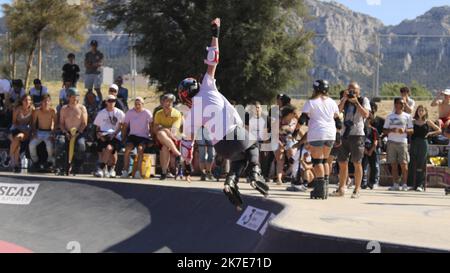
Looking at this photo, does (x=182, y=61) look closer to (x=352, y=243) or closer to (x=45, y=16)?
(x=45, y=16)

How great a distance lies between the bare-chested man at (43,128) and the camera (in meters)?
15.6

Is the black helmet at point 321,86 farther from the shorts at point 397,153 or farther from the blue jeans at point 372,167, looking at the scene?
the shorts at point 397,153

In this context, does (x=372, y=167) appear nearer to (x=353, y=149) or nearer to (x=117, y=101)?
(x=353, y=149)

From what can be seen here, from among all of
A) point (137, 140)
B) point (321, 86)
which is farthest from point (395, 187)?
point (137, 140)

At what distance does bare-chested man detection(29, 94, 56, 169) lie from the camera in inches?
613

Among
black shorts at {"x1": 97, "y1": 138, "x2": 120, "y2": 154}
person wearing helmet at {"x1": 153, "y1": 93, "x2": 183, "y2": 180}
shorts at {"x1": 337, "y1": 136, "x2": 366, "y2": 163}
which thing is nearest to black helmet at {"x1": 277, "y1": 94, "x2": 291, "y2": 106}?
person wearing helmet at {"x1": 153, "y1": 93, "x2": 183, "y2": 180}

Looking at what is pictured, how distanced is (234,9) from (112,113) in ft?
21.4

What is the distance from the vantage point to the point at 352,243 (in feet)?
21.0

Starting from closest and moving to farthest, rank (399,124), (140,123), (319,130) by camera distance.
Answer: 1. (319,130)
2. (399,124)
3. (140,123)

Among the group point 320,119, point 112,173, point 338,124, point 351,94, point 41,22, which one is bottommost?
point 112,173

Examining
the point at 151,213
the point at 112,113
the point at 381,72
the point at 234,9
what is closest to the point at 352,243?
the point at 151,213

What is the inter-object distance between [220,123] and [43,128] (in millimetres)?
6935

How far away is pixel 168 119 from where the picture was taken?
48.5 feet

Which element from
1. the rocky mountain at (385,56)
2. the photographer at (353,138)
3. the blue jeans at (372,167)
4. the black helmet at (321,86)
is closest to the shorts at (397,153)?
the blue jeans at (372,167)
